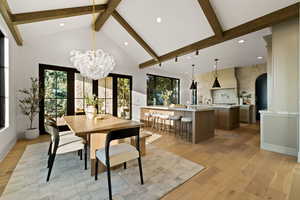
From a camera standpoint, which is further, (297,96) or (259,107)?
(259,107)

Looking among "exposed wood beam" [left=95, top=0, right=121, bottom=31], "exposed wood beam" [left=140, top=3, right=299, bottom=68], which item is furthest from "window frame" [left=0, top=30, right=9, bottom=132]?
"exposed wood beam" [left=140, top=3, right=299, bottom=68]

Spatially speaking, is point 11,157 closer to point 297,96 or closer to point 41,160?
point 41,160

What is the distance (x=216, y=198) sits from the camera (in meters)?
1.61

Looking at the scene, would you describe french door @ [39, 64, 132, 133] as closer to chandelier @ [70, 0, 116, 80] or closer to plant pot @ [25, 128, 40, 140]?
plant pot @ [25, 128, 40, 140]

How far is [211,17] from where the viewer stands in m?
3.31

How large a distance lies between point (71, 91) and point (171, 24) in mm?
3988

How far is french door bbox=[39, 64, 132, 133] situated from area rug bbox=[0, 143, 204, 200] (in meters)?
1.58

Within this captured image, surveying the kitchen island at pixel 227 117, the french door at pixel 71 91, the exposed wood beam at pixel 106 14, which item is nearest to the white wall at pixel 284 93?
the kitchen island at pixel 227 117

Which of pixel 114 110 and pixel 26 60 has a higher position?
pixel 26 60

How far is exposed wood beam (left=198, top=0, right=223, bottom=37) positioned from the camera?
10.0ft

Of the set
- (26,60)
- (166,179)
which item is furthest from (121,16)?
(166,179)

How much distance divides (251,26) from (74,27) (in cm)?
522

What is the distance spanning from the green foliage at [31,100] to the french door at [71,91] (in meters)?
0.23

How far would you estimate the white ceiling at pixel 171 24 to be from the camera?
9.71 ft
